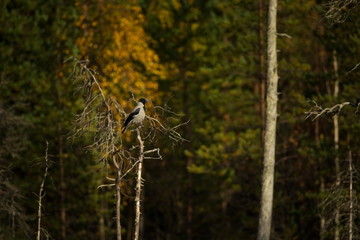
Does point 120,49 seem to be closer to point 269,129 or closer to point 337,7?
point 269,129

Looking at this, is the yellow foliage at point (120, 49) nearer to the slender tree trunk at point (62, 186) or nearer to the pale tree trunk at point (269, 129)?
the slender tree trunk at point (62, 186)

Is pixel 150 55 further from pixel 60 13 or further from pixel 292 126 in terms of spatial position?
pixel 292 126

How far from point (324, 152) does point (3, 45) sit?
39.4ft

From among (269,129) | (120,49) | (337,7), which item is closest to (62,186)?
(120,49)

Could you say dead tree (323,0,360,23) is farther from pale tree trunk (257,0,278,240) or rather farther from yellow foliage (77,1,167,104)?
yellow foliage (77,1,167,104)

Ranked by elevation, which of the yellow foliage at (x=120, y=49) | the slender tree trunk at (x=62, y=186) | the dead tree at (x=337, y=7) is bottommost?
the slender tree trunk at (x=62, y=186)

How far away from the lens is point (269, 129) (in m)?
16.9

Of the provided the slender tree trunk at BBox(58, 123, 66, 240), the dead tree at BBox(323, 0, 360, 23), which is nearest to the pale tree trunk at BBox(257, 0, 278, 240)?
the dead tree at BBox(323, 0, 360, 23)

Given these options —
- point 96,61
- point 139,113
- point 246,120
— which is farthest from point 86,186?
point 139,113

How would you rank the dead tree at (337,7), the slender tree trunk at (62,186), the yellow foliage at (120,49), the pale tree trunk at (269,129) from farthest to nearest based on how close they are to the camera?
the yellow foliage at (120,49) → the slender tree trunk at (62,186) → the pale tree trunk at (269,129) → the dead tree at (337,7)

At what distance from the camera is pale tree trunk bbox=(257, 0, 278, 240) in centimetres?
1688

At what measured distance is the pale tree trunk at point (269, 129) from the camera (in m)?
16.9

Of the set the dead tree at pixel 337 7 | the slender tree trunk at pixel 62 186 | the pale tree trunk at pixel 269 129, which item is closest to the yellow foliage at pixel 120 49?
the slender tree trunk at pixel 62 186

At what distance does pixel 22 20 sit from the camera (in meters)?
25.5
